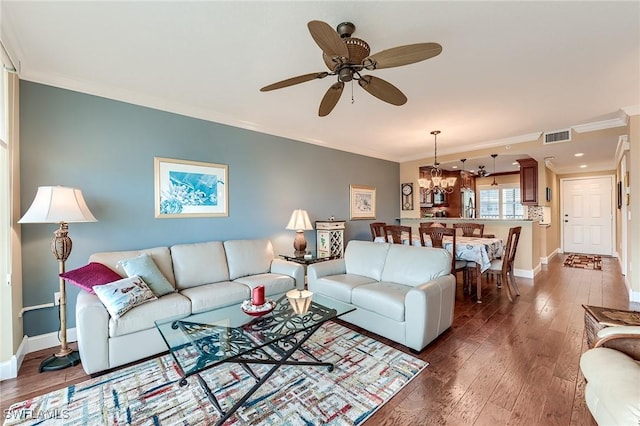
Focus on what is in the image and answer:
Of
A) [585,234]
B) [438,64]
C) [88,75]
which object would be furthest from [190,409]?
[585,234]

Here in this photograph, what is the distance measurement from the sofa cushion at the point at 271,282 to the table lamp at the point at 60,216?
1511 millimetres

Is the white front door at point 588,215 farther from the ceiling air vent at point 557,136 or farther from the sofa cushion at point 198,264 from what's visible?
the sofa cushion at point 198,264

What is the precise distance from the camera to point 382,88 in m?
2.13

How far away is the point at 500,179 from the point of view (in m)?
8.44

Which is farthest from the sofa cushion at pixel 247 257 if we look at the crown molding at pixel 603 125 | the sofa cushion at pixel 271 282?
the crown molding at pixel 603 125

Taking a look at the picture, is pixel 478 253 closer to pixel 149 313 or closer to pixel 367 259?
pixel 367 259

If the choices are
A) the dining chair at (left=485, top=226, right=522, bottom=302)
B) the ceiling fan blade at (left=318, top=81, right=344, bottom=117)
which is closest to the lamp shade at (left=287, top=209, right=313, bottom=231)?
the ceiling fan blade at (left=318, top=81, right=344, bottom=117)

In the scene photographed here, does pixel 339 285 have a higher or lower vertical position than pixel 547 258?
higher

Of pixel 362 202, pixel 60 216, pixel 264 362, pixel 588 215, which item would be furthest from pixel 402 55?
pixel 588 215

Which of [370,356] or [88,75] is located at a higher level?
[88,75]

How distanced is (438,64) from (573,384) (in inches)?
107

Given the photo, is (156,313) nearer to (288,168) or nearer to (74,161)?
(74,161)

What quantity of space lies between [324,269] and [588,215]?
8.35 metres

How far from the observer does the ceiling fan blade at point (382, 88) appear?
2.03m
